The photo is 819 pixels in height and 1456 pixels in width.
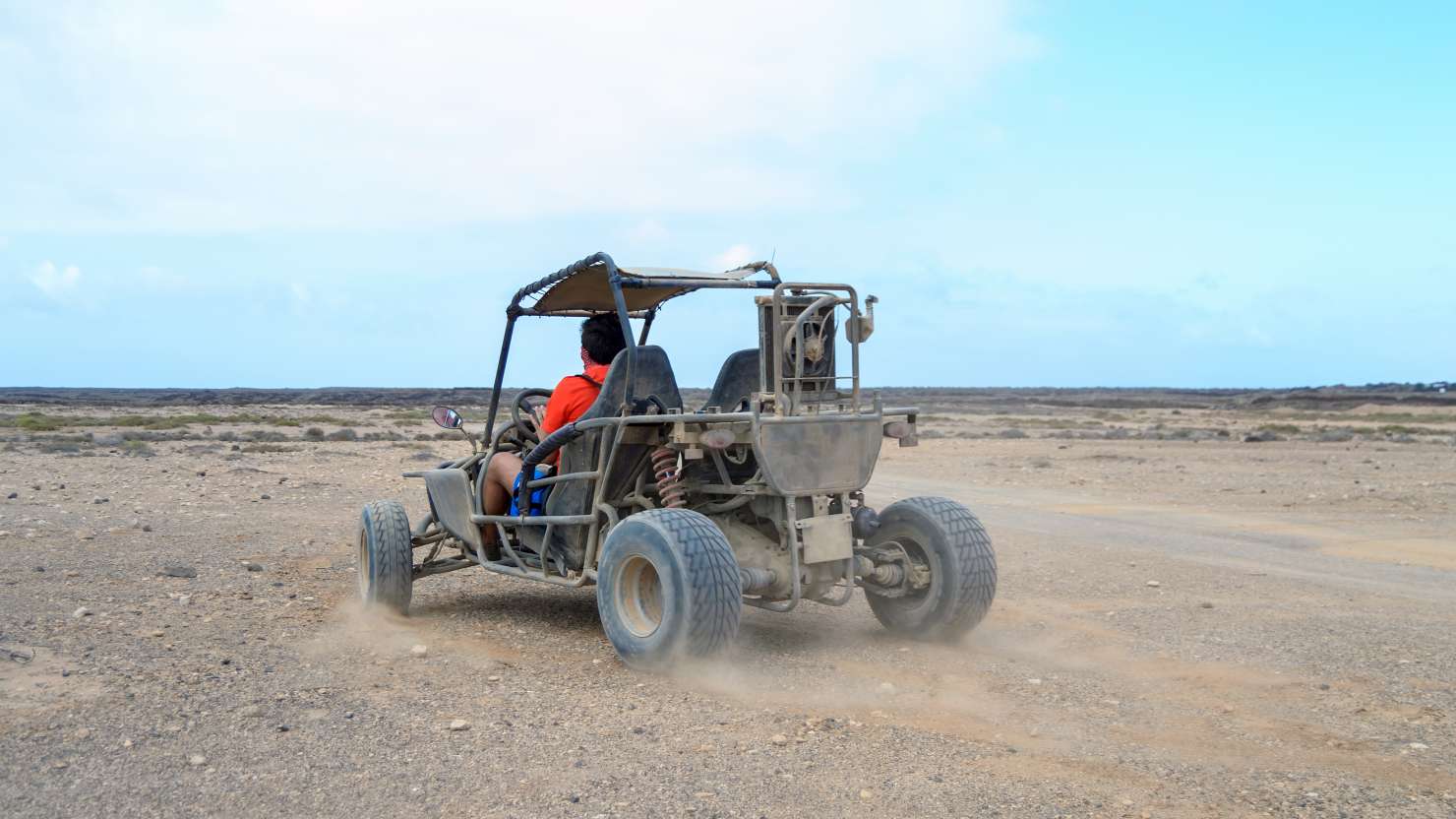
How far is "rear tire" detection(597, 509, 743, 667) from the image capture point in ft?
20.1

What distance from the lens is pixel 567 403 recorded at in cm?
743

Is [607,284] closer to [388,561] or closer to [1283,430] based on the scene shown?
[388,561]

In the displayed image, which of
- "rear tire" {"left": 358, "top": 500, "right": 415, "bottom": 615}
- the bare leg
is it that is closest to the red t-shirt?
the bare leg

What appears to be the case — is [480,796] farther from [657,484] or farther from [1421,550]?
[1421,550]

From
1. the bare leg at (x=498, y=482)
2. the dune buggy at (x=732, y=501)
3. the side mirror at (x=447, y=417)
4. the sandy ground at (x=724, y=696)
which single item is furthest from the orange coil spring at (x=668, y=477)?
the side mirror at (x=447, y=417)

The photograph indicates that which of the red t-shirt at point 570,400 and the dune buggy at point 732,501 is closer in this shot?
the dune buggy at point 732,501

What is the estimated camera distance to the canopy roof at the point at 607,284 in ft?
23.7

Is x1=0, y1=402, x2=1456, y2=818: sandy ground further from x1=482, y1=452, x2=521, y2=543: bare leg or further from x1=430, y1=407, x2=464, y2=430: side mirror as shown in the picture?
x1=430, y1=407, x2=464, y2=430: side mirror

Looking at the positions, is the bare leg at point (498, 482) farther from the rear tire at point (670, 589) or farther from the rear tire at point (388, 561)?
the rear tire at point (670, 589)

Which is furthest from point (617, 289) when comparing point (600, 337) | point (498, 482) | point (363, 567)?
point (363, 567)

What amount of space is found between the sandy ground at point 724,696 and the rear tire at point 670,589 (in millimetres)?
203

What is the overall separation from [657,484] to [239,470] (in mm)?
14855

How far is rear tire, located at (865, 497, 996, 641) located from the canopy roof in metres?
1.73

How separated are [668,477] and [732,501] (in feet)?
1.29
